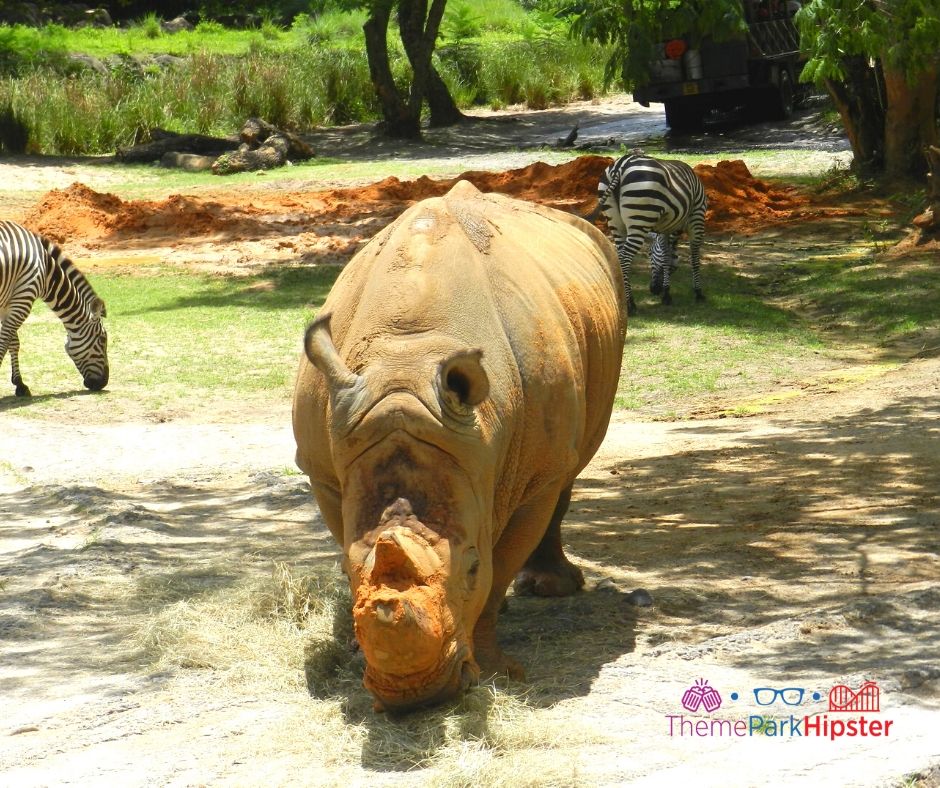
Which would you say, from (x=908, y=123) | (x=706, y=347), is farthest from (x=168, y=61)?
(x=706, y=347)

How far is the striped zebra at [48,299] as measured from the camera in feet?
43.2

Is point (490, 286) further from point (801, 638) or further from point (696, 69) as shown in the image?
point (696, 69)

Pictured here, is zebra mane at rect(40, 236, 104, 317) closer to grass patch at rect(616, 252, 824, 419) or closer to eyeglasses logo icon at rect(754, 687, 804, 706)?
grass patch at rect(616, 252, 824, 419)

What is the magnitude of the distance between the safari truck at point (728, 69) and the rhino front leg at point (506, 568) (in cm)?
2180

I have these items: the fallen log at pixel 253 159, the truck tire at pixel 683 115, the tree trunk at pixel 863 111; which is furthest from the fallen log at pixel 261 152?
the tree trunk at pixel 863 111

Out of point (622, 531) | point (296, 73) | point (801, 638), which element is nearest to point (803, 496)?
point (622, 531)

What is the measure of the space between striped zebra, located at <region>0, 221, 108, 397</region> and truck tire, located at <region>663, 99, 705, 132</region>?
18466 millimetres

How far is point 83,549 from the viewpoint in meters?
7.61

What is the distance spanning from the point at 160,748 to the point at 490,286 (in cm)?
213

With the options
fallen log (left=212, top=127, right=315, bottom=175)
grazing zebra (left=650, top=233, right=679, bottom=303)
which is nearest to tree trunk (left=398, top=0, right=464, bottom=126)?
fallen log (left=212, top=127, right=315, bottom=175)

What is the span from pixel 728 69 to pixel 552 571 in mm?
22657

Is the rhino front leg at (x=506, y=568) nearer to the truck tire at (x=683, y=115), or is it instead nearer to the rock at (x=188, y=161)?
the rock at (x=188, y=161)

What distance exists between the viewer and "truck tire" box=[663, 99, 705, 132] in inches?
1168

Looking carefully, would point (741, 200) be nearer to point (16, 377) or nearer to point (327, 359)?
point (16, 377)
